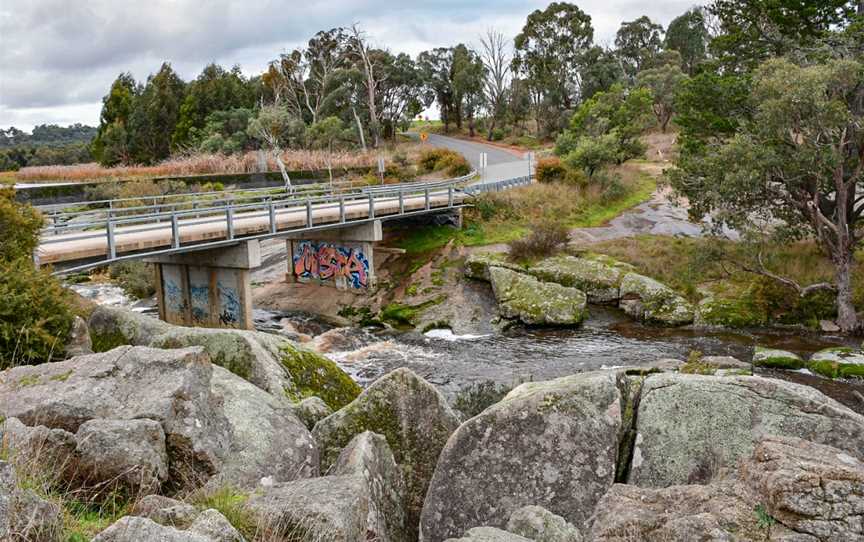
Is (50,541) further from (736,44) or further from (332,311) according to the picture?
(736,44)

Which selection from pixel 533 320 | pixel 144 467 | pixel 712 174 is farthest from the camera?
pixel 533 320

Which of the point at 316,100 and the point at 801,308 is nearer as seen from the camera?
the point at 801,308

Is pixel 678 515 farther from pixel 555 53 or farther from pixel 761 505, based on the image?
pixel 555 53

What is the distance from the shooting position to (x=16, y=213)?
1430cm

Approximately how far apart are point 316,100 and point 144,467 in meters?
76.8

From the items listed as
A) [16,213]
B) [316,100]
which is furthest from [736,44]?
[316,100]

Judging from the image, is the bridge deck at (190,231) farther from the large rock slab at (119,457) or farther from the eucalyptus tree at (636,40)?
the eucalyptus tree at (636,40)

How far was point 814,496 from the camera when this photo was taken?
16.7 feet

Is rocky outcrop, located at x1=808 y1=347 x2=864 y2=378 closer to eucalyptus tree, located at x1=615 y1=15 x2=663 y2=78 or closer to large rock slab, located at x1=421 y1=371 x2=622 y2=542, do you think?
large rock slab, located at x1=421 y1=371 x2=622 y2=542

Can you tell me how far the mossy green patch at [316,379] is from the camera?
10609 millimetres

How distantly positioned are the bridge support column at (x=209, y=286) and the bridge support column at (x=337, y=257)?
17.9ft

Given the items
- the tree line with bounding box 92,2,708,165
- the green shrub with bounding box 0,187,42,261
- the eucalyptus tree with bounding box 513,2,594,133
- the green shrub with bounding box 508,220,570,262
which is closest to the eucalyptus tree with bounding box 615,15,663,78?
the tree line with bounding box 92,2,708,165

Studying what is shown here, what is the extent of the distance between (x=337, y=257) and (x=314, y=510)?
89.5 feet

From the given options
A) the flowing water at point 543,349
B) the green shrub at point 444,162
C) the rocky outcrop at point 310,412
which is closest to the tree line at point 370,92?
the green shrub at point 444,162
